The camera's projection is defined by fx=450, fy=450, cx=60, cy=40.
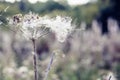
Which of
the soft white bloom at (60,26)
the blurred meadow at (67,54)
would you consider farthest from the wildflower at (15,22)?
the blurred meadow at (67,54)

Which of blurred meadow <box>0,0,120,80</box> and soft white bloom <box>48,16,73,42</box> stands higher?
soft white bloom <box>48,16,73,42</box>

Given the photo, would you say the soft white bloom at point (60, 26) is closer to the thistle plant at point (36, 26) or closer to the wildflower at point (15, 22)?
the thistle plant at point (36, 26)

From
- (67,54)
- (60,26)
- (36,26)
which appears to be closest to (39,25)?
(36,26)

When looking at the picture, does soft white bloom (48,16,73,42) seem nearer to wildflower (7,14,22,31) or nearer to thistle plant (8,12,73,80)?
thistle plant (8,12,73,80)

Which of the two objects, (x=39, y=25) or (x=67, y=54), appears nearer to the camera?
(x=39, y=25)

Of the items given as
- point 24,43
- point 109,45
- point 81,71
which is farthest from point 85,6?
point 81,71

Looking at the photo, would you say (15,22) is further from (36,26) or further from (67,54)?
(67,54)

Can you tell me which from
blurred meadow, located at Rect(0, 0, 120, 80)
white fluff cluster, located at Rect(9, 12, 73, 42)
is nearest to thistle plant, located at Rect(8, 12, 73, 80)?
white fluff cluster, located at Rect(9, 12, 73, 42)

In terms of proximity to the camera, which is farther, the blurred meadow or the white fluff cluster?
the blurred meadow
